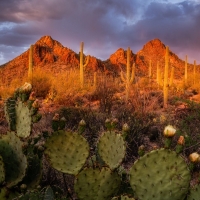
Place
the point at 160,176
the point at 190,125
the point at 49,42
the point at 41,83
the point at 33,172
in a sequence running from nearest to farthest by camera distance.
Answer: the point at 160,176 → the point at 33,172 → the point at 190,125 → the point at 41,83 → the point at 49,42

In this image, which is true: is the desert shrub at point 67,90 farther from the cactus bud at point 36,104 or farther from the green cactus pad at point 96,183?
the green cactus pad at point 96,183

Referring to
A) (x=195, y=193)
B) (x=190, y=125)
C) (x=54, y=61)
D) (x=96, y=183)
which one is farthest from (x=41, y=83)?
(x=54, y=61)

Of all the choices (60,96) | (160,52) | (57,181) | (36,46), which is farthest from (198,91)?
(160,52)

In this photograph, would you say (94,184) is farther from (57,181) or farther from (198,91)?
Result: (198,91)

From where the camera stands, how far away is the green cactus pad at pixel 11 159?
313cm

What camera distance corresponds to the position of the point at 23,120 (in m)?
3.09

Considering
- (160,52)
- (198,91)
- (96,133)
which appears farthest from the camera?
(160,52)

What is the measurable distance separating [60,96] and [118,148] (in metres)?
12.4

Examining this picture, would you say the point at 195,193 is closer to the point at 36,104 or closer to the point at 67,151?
the point at 67,151

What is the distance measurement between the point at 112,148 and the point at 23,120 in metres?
0.71

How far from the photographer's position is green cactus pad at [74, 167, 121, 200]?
2.92 metres

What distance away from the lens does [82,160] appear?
305 cm

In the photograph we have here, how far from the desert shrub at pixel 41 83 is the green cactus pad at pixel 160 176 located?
14998 millimetres

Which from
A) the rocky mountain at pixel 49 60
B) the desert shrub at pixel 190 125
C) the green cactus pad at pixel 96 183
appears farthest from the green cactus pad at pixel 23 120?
the rocky mountain at pixel 49 60
